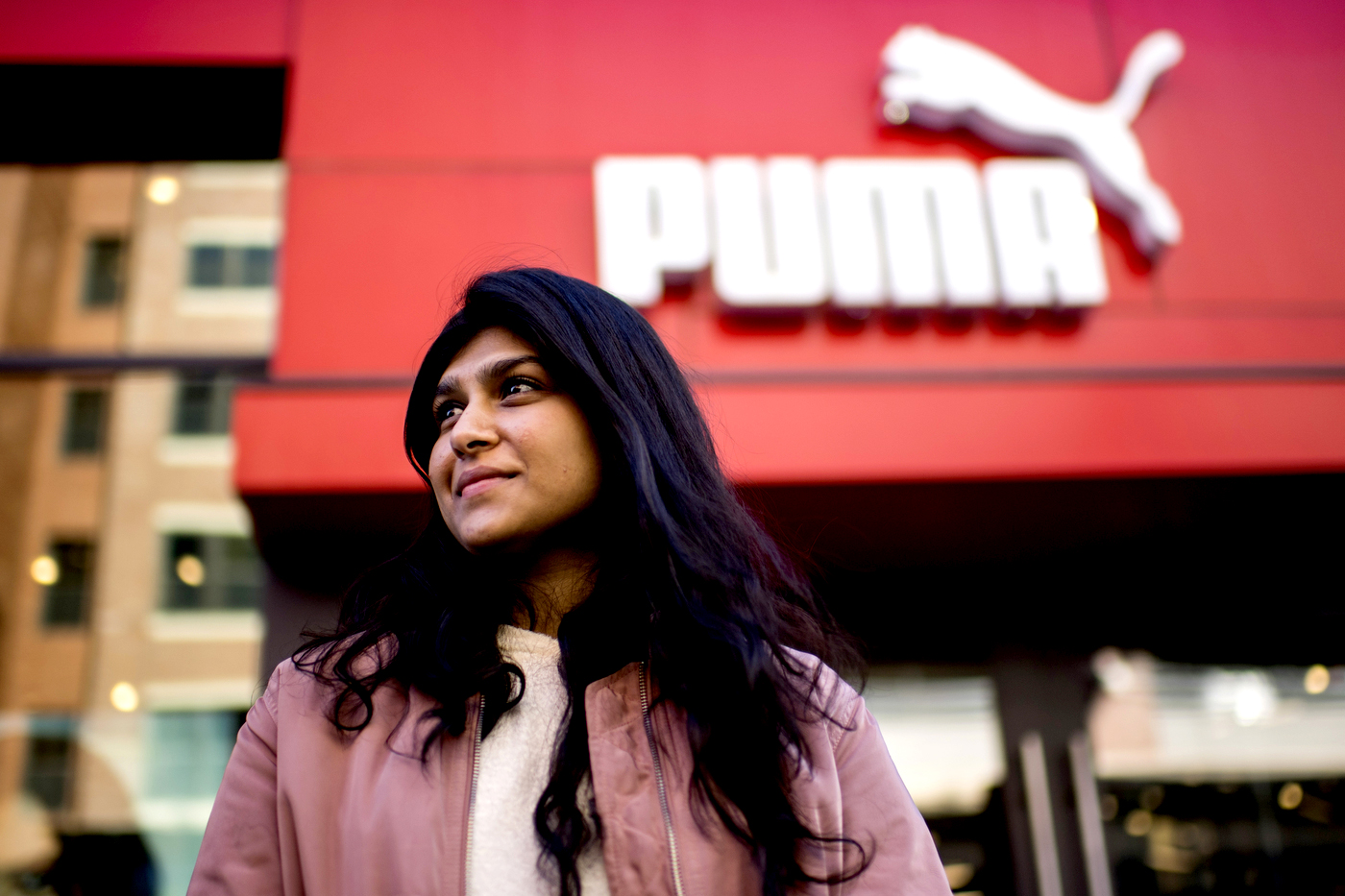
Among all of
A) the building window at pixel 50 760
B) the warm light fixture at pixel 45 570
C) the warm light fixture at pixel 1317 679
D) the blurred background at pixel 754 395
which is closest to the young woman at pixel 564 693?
the blurred background at pixel 754 395

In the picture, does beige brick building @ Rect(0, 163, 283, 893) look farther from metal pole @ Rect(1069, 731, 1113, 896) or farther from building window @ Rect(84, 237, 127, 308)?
metal pole @ Rect(1069, 731, 1113, 896)

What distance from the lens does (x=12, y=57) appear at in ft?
13.8

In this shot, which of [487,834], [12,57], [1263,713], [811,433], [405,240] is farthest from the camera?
[1263,713]

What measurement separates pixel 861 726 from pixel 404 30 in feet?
12.7

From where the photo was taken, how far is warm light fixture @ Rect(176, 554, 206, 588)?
4.13 meters

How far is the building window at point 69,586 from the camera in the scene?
4113 mm

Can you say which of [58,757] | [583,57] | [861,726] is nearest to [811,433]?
[583,57]

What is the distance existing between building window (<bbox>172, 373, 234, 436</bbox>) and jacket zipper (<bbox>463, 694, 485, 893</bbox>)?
3544mm

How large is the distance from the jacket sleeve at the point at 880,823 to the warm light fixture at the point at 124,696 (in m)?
3.62

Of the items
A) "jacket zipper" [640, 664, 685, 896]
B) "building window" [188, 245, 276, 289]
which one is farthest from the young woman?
"building window" [188, 245, 276, 289]

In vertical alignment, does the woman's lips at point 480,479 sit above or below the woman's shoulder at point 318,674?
above

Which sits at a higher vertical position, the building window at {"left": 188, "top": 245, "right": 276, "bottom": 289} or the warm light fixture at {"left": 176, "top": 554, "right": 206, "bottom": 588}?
the building window at {"left": 188, "top": 245, "right": 276, "bottom": 289}

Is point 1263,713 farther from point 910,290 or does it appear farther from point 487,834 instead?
point 487,834

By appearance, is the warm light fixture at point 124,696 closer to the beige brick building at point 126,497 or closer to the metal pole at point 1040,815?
the beige brick building at point 126,497
